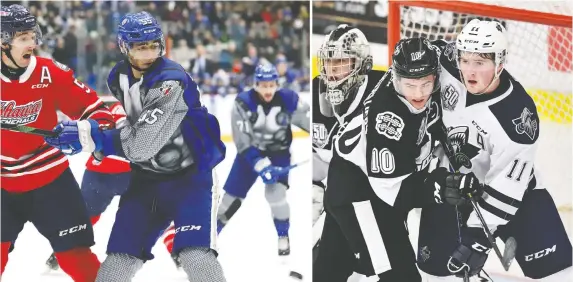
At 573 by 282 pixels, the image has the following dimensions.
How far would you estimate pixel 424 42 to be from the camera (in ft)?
7.78

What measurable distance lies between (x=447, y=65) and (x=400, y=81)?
155 mm

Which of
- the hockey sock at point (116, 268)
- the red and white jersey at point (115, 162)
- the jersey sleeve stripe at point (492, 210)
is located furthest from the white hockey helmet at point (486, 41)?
the hockey sock at point (116, 268)

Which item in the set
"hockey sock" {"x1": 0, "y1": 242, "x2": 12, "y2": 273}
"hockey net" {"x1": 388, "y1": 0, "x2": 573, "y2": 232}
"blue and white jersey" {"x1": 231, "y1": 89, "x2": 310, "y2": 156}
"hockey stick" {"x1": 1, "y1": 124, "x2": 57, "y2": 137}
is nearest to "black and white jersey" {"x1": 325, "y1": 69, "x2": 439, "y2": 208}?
"hockey net" {"x1": 388, "y1": 0, "x2": 573, "y2": 232}

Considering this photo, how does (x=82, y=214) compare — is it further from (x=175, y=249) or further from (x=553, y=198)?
(x=553, y=198)

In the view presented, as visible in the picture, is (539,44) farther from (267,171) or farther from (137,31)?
(137,31)

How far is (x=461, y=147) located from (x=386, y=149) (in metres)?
0.22

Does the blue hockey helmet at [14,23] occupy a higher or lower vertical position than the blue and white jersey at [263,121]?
higher

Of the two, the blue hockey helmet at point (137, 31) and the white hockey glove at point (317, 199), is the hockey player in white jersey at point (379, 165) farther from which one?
the blue hockey helmet at point (137, 31)

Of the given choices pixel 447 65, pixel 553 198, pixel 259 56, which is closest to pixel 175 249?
pixel 447 65

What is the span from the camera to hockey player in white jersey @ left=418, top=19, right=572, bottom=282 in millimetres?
2361

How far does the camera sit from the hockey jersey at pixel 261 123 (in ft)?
10.6

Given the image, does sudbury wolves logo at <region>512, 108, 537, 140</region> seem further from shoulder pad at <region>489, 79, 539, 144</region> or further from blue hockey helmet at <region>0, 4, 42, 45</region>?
blue hockey helmet at <region>0, 4, 42, 45</region>

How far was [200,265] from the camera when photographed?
2229 mm

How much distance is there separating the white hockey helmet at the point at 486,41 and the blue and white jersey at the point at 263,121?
97 cm
